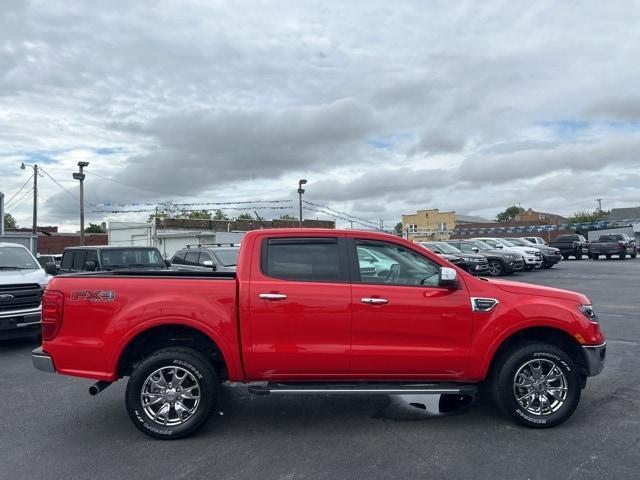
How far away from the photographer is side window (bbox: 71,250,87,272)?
12.9 metres

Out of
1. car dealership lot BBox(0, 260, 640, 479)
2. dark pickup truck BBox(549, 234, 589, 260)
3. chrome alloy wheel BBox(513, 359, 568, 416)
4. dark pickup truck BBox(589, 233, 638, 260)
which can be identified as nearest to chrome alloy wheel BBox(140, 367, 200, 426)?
car dealership lot BBox(0, 260, 640, 479)

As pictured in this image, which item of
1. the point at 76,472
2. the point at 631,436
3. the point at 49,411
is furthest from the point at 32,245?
the point at 631,436

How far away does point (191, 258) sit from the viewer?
15.6 meters

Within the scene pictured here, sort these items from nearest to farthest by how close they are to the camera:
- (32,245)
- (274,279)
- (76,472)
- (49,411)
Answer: (76,472)
(274,279)
(49,411)
(32,245)

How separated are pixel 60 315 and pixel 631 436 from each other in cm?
515

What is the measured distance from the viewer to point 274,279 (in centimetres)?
488

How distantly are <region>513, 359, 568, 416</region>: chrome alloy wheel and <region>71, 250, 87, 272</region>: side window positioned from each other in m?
11.0

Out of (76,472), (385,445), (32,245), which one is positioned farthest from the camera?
(32,245)

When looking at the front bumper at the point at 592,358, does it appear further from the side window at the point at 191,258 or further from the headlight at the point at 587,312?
the side window at the point at 191,258

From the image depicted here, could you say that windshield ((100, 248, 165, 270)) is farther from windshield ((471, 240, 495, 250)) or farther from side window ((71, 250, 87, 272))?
windshield ((471, 240, 495, 250))

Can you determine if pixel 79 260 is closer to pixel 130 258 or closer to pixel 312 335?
pixel 130 258

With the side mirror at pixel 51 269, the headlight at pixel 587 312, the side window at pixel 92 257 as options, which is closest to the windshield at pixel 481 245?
the side window at pixel 92 257

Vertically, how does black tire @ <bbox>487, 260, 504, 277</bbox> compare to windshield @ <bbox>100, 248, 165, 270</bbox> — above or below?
below

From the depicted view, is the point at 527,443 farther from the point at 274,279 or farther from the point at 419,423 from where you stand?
the point at 274,279
